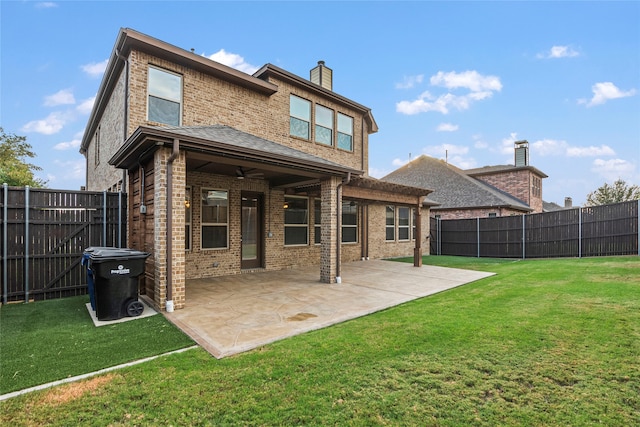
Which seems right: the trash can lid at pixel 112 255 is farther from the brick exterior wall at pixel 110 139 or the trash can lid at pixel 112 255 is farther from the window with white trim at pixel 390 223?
the window with white trim at pixel 390 223

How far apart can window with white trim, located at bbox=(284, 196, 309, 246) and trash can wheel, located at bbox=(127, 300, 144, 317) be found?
5.81 meters

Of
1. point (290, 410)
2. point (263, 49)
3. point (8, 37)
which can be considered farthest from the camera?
point (263, 49)

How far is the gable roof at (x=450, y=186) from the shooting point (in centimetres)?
2144

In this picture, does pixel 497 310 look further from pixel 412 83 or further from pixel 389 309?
pixel 412 83

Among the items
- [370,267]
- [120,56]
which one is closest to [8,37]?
[120,56]

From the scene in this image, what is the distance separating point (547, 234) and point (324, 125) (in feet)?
38.7

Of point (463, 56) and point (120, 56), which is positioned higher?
point (463, 56)

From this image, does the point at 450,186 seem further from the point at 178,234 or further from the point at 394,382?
the point at 394,382

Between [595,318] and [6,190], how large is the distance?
10.5 metres

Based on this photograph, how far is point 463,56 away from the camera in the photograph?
14.1 meters

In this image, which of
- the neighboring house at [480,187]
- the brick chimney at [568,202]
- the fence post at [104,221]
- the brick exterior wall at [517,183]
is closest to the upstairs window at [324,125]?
the fence post at [104,221]

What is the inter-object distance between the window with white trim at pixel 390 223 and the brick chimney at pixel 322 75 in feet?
20.6

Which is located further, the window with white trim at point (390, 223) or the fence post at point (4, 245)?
the window with white trim at point (390, 223)

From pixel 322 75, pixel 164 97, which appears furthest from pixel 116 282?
pixel 322 75
